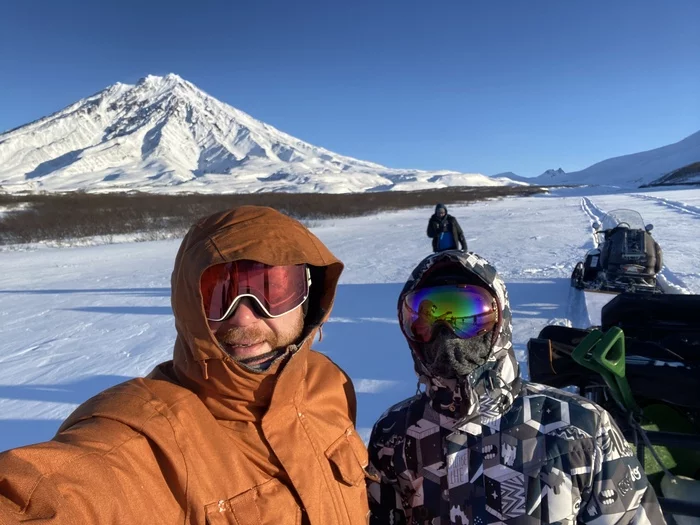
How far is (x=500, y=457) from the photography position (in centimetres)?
132

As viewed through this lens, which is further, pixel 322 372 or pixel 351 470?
pixel 322 372

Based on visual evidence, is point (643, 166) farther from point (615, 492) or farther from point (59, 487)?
point (59, 487)

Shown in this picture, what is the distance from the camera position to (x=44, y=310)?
7223 millimetres

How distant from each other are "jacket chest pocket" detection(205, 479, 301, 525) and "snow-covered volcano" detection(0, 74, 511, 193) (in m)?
94.5

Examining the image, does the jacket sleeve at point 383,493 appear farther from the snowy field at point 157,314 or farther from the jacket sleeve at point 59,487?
the snowy field at point 157,314

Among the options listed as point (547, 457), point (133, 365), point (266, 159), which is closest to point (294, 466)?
point (547, 457)

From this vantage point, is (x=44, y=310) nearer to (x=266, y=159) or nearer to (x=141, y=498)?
(x=141, y=498)

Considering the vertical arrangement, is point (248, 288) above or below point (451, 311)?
above

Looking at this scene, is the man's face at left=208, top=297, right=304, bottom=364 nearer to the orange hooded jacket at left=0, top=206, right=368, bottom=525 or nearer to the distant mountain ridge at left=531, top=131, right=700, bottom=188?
the orange hooded jacket at left=0, top=206, right=368, bottom=525

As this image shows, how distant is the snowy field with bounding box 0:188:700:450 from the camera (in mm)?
3889

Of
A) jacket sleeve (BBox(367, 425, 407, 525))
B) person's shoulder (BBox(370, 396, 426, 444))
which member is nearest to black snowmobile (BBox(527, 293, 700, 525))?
person's shoulder (BBox(370, 396, 426, 444))

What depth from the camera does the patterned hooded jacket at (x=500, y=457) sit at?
4.08ft

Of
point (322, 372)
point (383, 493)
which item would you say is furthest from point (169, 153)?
point (383, 493)

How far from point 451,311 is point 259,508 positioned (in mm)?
787
